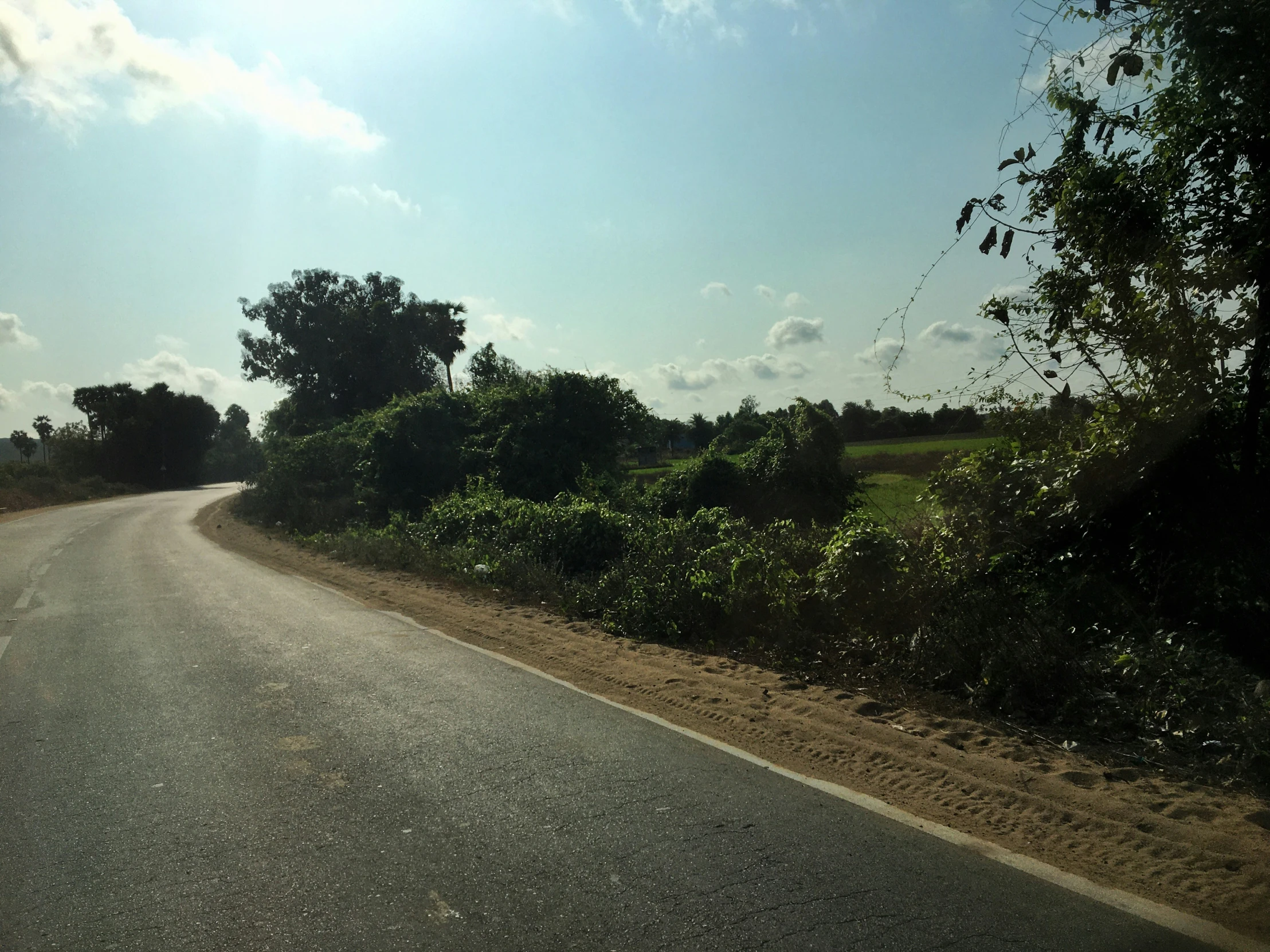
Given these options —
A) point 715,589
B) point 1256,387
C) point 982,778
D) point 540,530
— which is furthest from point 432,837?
point 540,530

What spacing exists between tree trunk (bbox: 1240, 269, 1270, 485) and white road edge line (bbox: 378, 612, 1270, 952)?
14.9 feet

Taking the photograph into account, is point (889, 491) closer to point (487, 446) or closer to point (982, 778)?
point (487, 446)

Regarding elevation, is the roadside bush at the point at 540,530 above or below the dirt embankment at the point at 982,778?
above

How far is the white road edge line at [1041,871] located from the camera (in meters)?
3.45

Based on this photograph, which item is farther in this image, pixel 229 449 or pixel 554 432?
pixel 229 449

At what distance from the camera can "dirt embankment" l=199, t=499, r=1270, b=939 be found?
401 cm

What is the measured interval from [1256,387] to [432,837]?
6858 millimetres

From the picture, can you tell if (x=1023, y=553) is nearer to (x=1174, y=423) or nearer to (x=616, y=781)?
(x=1174, y=423)

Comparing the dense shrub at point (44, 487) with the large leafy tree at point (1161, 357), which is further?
the dense shrub at point (44, 487)

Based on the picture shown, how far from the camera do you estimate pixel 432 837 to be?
14.2 feet

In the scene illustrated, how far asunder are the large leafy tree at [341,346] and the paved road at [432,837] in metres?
43.0

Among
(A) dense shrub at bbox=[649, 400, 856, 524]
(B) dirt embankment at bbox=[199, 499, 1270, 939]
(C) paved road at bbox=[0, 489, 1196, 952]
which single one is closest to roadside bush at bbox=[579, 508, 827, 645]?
(B) dirt embankment at bbox=[199, 499, 1270, 939]

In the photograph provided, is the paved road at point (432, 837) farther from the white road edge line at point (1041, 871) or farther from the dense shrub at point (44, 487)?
the dense shrub at point (44, 487)

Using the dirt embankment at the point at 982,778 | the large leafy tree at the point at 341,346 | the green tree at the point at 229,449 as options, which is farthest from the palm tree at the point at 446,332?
the dirt embankment at the point at 982,778
